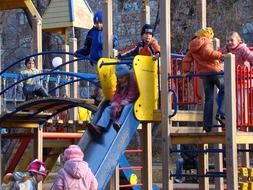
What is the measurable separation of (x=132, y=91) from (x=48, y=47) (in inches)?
1000

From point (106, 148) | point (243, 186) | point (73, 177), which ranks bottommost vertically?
point (243, 186)

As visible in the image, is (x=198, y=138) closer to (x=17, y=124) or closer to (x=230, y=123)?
(x=230, y=123)

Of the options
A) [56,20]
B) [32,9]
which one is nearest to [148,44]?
[32,9]

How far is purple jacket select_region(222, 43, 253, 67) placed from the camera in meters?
10.4

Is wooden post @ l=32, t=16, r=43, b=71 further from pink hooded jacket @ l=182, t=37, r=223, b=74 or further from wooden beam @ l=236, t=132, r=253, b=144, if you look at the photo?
wooden beam @ l=236, t=132, r=253, b=144

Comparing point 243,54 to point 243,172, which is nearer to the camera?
point 243,54

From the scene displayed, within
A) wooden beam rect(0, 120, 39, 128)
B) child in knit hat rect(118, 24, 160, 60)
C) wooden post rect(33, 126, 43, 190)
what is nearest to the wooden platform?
wooden beam rect(0, 120, 39, 128)

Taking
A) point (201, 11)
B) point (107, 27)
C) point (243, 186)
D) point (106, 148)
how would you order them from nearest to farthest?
point (106, 148), point (107, 27), point (243, 186), point (201, 11)

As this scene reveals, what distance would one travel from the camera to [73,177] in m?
8.54

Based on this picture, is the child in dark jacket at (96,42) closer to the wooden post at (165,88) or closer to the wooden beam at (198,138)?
the wooden post at (165,88)

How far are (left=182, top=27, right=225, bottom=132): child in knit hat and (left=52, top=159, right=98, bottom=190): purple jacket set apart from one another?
7.95ft

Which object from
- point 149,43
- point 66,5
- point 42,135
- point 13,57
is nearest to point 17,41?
point 13,57

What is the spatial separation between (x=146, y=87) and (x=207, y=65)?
943 millimetres

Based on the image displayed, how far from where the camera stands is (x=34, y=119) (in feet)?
43.6
